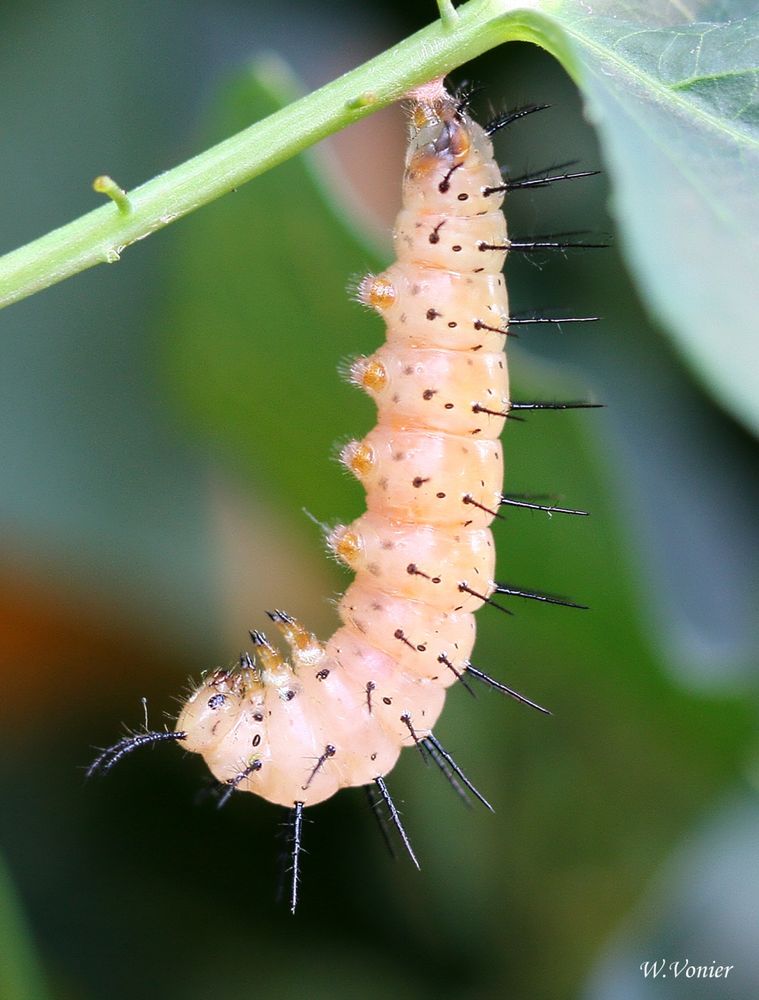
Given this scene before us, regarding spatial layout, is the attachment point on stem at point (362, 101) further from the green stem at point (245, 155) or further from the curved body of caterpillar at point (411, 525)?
the curved body of caterpillar at point (411, 525)

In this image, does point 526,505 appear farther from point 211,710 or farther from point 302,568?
point 302,568

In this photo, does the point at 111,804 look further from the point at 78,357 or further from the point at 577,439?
the point at 577,439

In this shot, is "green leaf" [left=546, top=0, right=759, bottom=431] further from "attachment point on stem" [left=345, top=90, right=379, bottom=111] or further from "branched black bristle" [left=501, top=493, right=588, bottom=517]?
"branched black bristle" [left=501, top=493, right=588, bottom=517]

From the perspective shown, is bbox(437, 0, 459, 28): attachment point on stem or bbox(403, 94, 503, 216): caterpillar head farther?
bbox(403, 94, 503, 216): caterpillar head

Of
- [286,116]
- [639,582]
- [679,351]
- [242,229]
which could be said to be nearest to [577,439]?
[639,582]

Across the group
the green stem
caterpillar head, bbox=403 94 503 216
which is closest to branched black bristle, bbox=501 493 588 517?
caterpillar head, bbox=403 94 503 216

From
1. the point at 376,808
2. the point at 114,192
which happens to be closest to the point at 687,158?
the point at 114,192
